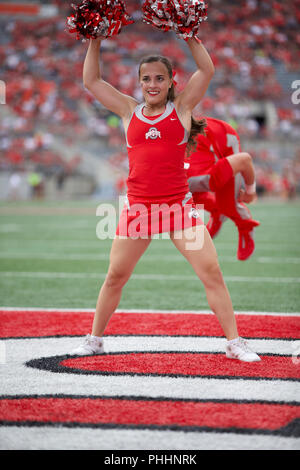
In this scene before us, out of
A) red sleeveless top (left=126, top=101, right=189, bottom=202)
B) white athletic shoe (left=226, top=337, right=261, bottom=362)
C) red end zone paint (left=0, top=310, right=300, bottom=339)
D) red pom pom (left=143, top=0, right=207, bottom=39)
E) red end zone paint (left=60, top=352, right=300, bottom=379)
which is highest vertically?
red pom pom (left=143, top=0, right=207, bottom=39)

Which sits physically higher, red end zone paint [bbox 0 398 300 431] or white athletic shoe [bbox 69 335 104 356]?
white athletic shoe [bbox 69 335 104 356]

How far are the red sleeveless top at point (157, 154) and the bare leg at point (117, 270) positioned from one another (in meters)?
0.24

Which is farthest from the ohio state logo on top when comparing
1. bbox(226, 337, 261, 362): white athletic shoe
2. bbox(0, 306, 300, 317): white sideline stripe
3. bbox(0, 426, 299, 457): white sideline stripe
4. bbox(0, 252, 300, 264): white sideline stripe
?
bbox(0, 252, 300, 264): white sideline stripe

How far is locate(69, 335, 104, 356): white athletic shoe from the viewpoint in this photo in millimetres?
3393

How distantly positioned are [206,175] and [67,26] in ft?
5.47

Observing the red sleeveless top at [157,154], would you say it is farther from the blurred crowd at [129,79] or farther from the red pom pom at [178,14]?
the blurred crowd at [129,79]

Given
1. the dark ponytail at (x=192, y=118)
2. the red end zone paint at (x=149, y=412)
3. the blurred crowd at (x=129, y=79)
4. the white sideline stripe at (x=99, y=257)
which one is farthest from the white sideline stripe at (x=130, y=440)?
the blurred crowd at (x=129, y=79)

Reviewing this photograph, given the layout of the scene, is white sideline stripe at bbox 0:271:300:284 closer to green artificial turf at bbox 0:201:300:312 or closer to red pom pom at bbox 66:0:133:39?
green artificial turf at bbox 0:201:300:312

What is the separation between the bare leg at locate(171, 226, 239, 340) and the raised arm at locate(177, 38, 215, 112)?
65 cm

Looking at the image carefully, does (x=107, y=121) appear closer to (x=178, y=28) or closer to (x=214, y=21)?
(x=214, y=21)

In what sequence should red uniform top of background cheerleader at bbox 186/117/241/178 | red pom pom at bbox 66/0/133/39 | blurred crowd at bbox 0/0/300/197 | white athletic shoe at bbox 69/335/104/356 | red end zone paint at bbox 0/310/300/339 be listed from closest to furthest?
red pom pom at bbox 66/0/133/39 → white athletic shoe at bbox 69/335/104/356 → red end zone paint at bbox 0/310/300/339 → red uniform top of background cheerleader at bbox 186/117/241/178 → blurred crowd at bbox 0/0/300/197
